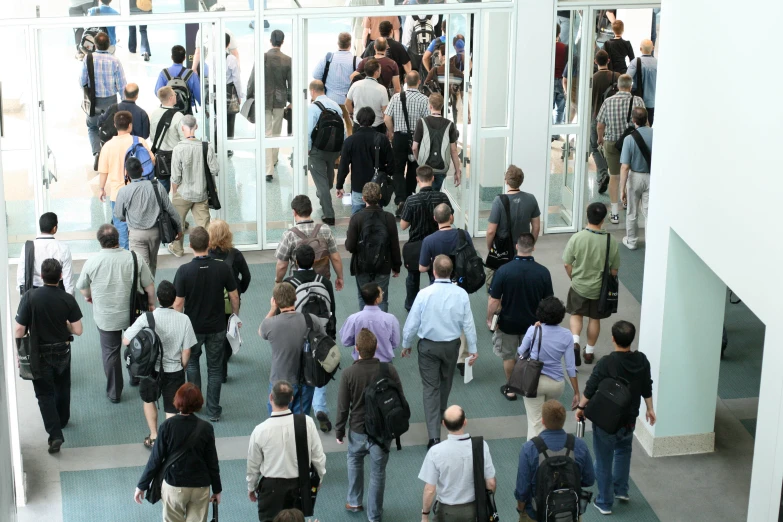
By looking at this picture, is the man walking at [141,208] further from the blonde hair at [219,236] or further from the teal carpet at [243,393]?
the blonde hair at [219,236]

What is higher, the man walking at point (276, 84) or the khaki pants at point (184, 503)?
the man walking at point (276, 84)

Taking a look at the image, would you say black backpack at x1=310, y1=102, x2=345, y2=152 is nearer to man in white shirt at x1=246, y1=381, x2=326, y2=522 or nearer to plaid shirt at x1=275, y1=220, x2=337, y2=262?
plaid shirt at x1=275, y1=220, x2=337, y2=262

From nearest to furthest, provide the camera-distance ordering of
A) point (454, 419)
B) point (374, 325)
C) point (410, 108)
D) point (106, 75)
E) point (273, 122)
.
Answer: point (454, 419) → point (374, 325) → point (273, 122) → point (410, 108) → point (106, 75)

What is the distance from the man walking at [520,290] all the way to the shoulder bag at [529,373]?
0.82m

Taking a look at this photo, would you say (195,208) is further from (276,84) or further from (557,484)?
(557,484)

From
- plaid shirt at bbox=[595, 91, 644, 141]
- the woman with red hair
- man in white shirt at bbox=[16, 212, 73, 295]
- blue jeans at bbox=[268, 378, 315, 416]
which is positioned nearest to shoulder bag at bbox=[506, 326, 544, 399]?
blue jeans at bbox=[268, 378, 315, 416]

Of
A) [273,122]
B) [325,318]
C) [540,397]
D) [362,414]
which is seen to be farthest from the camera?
[273,122]

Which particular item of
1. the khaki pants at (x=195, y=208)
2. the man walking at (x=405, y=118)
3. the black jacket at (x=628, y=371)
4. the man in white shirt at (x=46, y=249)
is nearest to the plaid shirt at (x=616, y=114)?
the man walking at (x=405, y=118)

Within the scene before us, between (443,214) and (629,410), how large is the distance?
260 centimetres

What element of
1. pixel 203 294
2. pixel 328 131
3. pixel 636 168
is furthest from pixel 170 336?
pixel 636 168

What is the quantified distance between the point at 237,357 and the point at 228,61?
3691mm

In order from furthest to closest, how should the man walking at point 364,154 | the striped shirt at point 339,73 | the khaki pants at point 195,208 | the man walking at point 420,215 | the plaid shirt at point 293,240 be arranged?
1. the striped shirt at point 339,73
2. the khaki pants at point 195,208
3. the man walking at point 364,154
4. the man walking at point 420,215
5. the plaid shirt at point 293,240

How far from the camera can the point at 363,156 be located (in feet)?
35.3

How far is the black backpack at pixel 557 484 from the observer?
217 inches
